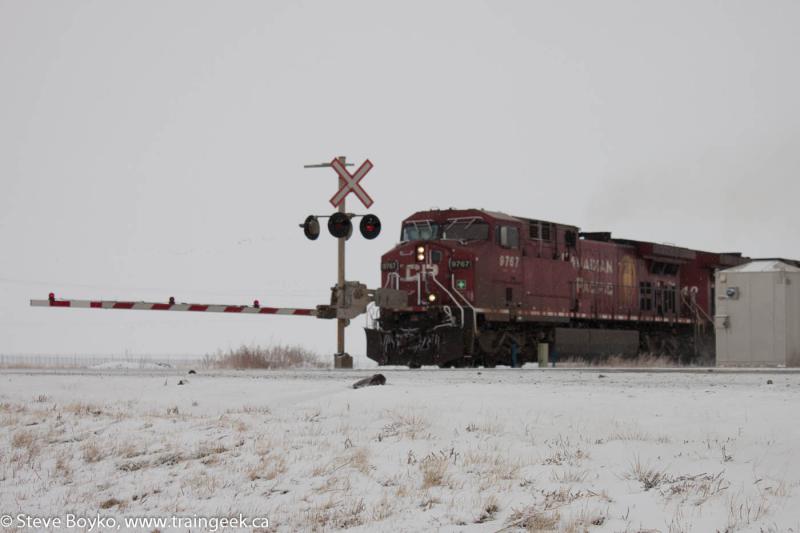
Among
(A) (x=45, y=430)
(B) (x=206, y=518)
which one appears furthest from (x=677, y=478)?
(A) (x=45, y=430)

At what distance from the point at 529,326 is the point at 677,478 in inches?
803

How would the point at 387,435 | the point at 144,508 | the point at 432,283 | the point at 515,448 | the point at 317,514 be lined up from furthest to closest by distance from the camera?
the point at 432,283 → the point at 387,435 → the point at 515,448 → the point at 144,508 → the point at 317,514

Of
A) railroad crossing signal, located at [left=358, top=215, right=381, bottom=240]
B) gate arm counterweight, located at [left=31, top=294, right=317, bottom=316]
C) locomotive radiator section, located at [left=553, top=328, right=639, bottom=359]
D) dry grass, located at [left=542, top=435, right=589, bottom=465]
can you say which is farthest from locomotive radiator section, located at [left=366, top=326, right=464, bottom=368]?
dry grass, located at [left=542, top=435, right=589, bottom=465]

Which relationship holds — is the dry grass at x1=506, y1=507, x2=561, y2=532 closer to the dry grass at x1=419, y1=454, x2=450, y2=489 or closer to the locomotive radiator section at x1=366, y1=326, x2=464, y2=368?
the dry grass at x1=419, y1=454, x2=450, y2=489

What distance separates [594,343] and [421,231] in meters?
6.71

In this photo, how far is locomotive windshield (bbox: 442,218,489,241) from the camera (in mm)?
28359

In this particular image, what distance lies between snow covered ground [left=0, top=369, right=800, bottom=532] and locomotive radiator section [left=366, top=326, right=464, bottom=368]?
1073 centimetres

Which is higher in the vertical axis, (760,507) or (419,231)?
(419,231)

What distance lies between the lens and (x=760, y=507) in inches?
336

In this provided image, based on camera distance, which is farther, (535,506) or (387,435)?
(387,435)

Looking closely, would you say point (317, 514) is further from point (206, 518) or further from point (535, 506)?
point (535, 506)

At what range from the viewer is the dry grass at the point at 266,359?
28.8 metres

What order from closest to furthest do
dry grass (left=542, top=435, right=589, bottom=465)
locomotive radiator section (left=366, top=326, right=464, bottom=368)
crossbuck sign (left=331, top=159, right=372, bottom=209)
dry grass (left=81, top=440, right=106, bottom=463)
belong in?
dry grass (left=542, top=435, right=589, bottom=465)
dry grass (left=81, top=440, right=106, bottom=463)
locomotive radiator section (left=366, top=326, right=464, bottom=368)
crossbuck sign (left=331, top=159, right=372, bottom=209)

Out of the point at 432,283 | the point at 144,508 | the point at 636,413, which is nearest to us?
the point at 144,508
